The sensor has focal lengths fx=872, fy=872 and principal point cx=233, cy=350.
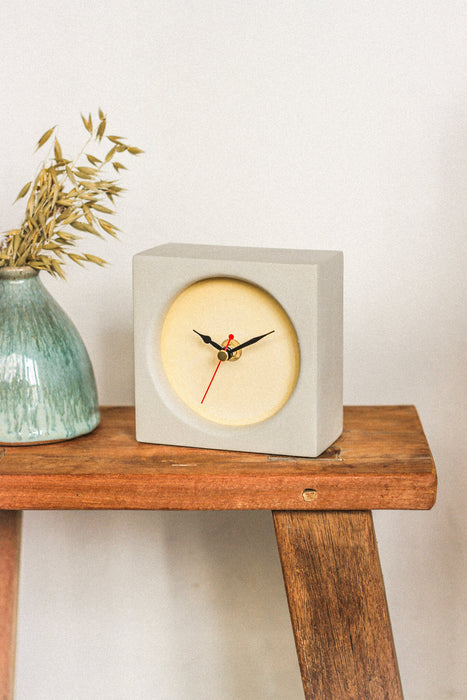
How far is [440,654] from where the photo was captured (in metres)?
1.23

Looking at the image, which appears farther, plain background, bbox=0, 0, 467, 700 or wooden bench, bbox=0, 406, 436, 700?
plain background, bbox=0, 0, 467, 700

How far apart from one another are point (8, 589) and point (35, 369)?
0.38 metres

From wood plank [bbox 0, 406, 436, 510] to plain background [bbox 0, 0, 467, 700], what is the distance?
0.31 meters

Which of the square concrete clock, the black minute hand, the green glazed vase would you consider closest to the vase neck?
the green glazed vase

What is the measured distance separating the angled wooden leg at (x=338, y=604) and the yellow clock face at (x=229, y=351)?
5.2 inches

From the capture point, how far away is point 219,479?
2.80ft

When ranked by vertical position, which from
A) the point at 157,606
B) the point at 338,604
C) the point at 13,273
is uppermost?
the point at 13,273

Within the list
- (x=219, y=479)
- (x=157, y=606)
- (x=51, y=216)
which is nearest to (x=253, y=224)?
(x=51, y=216)

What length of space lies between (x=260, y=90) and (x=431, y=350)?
0.41m

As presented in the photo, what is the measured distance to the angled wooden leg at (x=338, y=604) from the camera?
0.86m

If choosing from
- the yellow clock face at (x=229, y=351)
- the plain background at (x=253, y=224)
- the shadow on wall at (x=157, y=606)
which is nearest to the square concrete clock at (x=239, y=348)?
the yellow clock face at (x=229, y=351)

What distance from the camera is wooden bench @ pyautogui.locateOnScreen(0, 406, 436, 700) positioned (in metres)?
0.85

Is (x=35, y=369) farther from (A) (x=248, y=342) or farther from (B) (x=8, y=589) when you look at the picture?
(B) (x=8, y=589)

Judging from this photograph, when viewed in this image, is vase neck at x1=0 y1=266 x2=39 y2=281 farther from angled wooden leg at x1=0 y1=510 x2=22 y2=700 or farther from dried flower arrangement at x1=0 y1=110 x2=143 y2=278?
angled wooden leg at x1=0 y1=510 x2=22 y2=700
